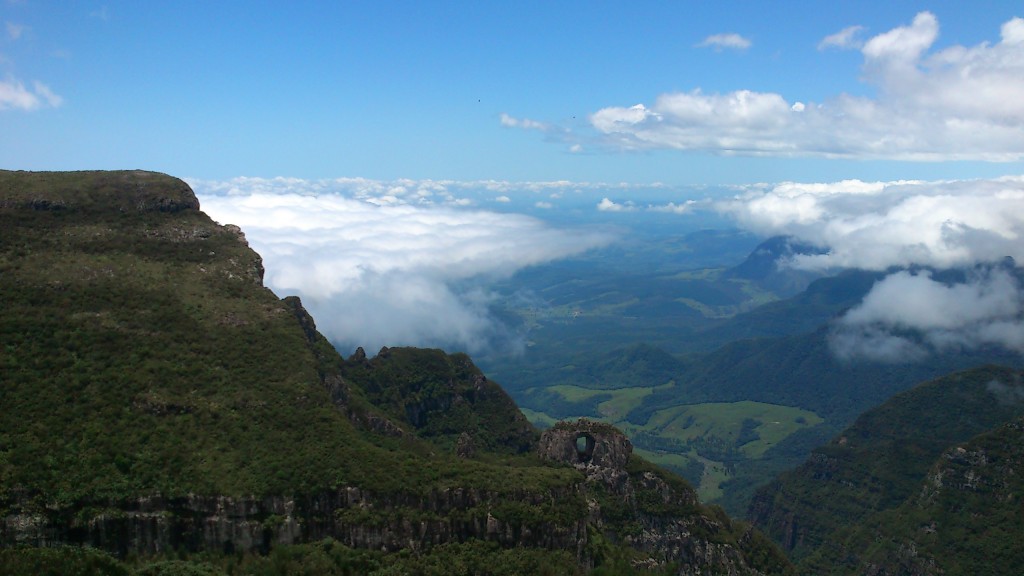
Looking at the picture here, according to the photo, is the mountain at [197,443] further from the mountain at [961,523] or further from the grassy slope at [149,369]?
the mountain at [961,523]

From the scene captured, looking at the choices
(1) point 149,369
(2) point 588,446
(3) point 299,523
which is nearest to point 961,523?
(2) point 588,446

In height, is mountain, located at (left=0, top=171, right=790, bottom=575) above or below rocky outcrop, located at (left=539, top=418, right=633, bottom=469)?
above

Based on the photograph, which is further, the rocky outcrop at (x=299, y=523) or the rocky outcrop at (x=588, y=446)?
the rocky outcrop at (x=588, y=446)

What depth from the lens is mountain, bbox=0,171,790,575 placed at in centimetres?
7000

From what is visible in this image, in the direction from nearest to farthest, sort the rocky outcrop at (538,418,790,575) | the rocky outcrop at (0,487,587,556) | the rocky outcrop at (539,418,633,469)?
the rocky outcrop at (0,487,587,556) → the rocky outcrop at (538,418,790,575) → the rocky outcrop at (539,418,633,469)

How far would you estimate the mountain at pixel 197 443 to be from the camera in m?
70.0

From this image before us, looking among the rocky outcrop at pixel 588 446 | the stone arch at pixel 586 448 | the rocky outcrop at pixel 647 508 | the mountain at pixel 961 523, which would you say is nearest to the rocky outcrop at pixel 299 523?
the rocky outcrop at pixel 647 508

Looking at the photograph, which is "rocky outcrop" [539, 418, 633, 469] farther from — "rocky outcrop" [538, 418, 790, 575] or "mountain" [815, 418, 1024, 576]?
"mountain" [815, 418, 1024, 576]

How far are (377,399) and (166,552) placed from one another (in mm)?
55937

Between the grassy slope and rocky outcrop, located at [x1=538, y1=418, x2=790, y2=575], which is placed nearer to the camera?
the grassy slope

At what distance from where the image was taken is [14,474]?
6756 cm

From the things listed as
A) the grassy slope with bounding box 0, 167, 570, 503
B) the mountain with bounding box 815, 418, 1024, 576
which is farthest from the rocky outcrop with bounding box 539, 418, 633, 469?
the mountain with bounding box 815, 418, 1024, 576

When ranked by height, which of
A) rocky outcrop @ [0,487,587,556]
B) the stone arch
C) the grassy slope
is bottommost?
the stone arch

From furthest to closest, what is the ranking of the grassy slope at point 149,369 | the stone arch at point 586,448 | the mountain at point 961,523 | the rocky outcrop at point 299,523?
the mountain at point 961,523
the stone arch at point 586,448
the grassy slope at point 149,369
the rocky outcrop at point 299,523
